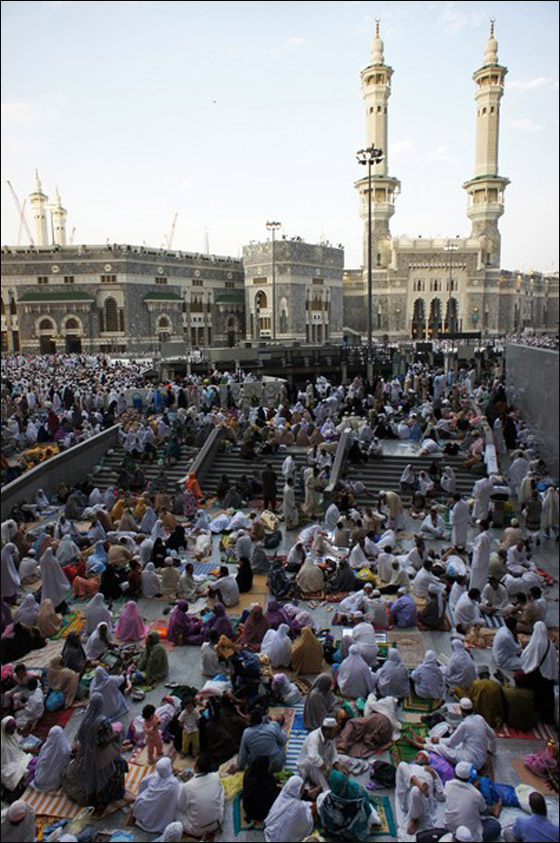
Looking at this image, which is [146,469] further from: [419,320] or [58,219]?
[58,219]

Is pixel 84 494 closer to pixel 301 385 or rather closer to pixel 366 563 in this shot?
pixel 366 563

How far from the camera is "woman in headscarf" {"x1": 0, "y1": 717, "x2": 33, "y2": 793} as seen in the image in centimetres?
438

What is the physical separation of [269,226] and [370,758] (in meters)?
31.5

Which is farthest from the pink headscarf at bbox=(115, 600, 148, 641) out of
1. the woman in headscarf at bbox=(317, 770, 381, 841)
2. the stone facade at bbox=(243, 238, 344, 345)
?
the stone facade at bbox=(243, 238, 344, 345)

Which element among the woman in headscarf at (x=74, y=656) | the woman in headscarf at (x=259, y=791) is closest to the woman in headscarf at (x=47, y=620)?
the woman in headscarf at (x=74, y=656)

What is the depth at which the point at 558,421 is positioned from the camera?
291 cm

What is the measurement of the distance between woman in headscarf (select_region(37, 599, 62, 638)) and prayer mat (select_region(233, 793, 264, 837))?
3372 millimetres

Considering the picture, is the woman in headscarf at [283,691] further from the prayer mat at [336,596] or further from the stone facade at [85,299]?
the stone facade at [85,299]

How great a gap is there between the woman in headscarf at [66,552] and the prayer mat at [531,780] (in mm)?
6275

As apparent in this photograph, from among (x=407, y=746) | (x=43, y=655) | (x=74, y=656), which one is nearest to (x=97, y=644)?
(x=74, y=656)

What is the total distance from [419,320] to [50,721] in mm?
46909

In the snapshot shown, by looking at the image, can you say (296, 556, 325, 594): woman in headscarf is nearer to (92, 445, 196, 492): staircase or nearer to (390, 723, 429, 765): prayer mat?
(390, 723, 429, 765): prayer mat

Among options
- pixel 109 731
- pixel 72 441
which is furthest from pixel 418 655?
pixel 72 441

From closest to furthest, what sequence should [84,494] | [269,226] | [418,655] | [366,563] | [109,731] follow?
[109,731] → [418,655] → [366,563] → [84,494] → [269,226]
